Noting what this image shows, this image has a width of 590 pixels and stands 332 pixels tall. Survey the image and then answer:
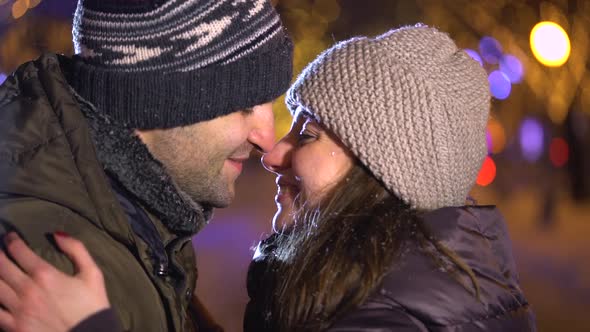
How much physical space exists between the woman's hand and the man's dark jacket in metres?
0.07

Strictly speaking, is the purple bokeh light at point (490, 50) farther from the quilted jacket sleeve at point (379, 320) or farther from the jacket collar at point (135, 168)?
the quilted jacket sleeve at point (379, 320)

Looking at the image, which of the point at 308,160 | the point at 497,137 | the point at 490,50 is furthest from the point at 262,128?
the point at 497,137

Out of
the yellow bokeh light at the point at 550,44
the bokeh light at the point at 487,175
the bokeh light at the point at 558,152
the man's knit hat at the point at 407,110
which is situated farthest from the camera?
the bokeh light at the point at 558,152

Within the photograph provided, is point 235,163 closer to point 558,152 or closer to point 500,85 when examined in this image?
point 500,85

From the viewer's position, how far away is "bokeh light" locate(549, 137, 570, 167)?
18.9m

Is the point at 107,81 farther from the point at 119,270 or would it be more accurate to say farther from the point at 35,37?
the point at 35,37

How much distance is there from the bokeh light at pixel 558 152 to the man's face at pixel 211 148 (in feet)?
53.8

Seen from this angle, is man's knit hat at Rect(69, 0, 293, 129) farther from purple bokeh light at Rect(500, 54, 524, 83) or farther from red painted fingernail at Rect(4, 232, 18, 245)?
purple bokeh light at Rect(500, 54, 524, 83)

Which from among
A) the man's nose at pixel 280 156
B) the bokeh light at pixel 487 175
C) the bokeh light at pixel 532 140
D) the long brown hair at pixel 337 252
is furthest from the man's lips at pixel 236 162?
the bokeh light at pixel 532 140

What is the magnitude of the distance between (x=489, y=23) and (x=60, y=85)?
39.8 feet

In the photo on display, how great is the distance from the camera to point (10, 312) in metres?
2.22

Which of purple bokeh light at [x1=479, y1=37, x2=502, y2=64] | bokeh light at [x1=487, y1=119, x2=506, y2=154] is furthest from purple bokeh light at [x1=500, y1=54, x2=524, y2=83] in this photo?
bokeh light at [x1=487, y1=119, x2=506, y2=154]

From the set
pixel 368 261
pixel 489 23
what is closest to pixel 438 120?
pixel 368 261

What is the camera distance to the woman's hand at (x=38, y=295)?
2199mm
